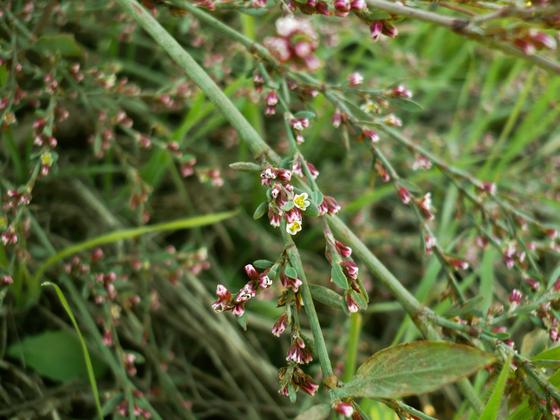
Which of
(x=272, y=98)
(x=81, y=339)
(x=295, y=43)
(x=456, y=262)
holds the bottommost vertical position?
(x=81, y=339)

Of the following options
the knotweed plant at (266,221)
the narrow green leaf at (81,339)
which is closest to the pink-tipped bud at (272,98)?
the knotweed plant at (266,221)

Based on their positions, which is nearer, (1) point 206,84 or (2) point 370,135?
(1) point 206,84

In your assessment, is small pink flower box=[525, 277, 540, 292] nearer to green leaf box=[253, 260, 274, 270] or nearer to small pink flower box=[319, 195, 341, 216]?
small pink flower box=[319, 195, 341, 216]

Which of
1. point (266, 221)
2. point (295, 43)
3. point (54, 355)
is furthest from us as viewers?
point (266, 221)

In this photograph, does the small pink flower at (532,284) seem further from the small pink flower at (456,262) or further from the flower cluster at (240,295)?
the flower cluster at (240,295)

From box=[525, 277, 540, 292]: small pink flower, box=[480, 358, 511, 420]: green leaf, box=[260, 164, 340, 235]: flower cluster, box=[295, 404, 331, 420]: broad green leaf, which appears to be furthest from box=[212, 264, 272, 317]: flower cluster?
box=[525, 277, 540, 292]: small pink flower

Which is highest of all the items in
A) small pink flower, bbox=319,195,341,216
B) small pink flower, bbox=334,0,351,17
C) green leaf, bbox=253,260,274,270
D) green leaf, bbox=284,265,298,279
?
small pink flower, bbox=334,0,351,17

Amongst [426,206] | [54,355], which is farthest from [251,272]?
[54,355]

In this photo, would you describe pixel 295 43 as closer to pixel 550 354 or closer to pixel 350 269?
pixel 350 269
